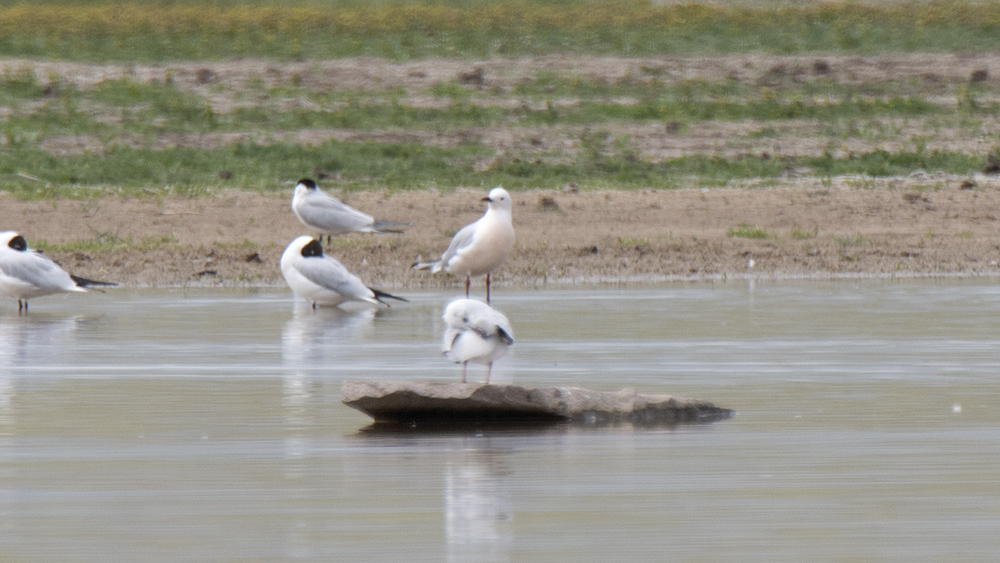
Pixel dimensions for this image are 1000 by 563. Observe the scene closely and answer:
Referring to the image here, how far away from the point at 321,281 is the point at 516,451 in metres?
6.95

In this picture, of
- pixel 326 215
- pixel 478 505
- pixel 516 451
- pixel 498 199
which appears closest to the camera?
pixel 478 505

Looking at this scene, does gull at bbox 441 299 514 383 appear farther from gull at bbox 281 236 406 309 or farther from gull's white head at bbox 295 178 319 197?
gull's white head at bbox 295 178 319 197

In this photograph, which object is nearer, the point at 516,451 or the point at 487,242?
the point at 516,451

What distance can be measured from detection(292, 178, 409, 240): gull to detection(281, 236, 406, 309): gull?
3.79 metres

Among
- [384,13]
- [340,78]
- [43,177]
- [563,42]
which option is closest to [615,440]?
[43,177]

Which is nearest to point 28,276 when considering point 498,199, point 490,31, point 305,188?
point 498,199

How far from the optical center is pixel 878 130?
24938 millimetres

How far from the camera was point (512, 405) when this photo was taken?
8141 mm

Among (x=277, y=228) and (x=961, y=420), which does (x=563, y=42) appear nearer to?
(x=277, y=228)

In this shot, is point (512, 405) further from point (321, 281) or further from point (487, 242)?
point (487, 242)

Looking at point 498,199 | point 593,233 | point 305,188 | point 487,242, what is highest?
point 498,199

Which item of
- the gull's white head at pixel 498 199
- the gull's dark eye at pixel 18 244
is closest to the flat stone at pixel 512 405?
the gull's white head at pixel 498 199

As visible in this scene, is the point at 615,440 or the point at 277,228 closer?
the point at 615,440

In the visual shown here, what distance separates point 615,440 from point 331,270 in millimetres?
6754
